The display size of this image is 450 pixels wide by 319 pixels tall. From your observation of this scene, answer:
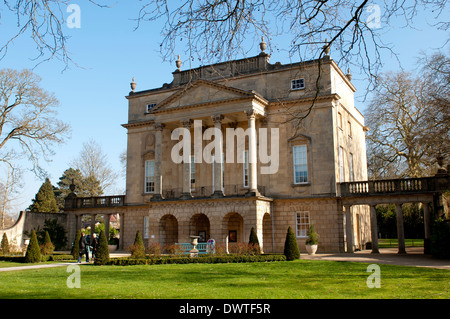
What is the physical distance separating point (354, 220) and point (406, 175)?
301 inches

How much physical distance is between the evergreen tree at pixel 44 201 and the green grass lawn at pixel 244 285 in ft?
122

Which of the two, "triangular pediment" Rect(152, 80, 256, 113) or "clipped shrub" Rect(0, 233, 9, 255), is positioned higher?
"triangular pediment" Rect(152, 80, 256, 113)

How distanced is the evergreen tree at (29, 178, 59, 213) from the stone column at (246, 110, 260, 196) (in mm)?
30821

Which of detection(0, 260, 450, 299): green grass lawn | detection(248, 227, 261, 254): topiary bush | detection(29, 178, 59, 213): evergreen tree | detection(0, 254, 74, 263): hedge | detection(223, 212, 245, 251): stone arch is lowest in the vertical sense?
detection(0, 254, 74, 263): hedge

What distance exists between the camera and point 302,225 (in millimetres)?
34688

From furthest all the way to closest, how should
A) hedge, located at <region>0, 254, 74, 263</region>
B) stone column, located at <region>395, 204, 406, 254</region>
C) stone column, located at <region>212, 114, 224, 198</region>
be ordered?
stone column, located at <region>212, 114, 224, 198</region>, stone column, located at <region>395, 204, 406, 254</region>, hedge, located at <region>0, 254, 74, 263</region>

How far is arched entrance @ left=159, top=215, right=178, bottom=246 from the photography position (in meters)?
37.2

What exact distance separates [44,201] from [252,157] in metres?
31.8

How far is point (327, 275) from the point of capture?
16703mm

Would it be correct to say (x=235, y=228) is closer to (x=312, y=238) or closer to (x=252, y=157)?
(x=252, y=157)

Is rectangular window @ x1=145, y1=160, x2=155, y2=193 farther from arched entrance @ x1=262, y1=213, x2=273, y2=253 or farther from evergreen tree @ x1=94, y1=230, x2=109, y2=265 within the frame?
evergreen tree @ x1=94, y1=230, x2=109, y2=265

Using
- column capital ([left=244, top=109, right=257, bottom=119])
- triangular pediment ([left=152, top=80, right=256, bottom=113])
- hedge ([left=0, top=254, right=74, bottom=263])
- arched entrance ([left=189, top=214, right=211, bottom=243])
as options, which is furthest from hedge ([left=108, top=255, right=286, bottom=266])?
triangular pediment ([left=152, top=80, right=256, bottom=113])

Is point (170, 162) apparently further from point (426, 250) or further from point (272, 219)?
point (426, 250)

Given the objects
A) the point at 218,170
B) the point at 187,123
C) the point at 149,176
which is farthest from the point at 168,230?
the point at 187,123
